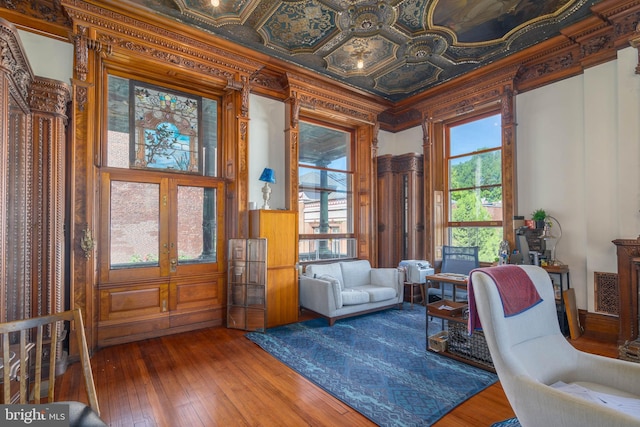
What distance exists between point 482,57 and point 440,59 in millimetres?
623

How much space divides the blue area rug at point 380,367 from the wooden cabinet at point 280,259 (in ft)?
0.72

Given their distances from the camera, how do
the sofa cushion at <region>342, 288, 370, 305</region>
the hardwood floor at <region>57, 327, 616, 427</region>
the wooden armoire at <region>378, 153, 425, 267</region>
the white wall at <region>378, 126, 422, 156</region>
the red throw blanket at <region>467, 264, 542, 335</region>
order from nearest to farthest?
the red throw blanket at <region>467, 264, 542, 335</region> < the hardwood floor at <region>57, 327, 616, 427</region> < the sofa cushion at <region>342, 288, 370, 305</region> < the wooden armoire at <region>378, 153, 425, 267</region> < the white wall at <region>378, 126, 422, 156</region>

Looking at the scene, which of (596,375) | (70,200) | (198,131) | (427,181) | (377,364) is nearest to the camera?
(596,375)

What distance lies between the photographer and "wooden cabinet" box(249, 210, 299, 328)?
14.4 ft

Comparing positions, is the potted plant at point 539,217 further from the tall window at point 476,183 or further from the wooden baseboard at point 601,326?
the wooden baseboard at point 601,326

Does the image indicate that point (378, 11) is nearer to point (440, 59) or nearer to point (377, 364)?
point (440, 59)

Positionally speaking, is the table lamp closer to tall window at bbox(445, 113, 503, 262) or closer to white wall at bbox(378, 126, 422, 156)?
white wall at bbox(378, 126, 422, 156)

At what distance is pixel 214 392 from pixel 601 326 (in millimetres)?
4442

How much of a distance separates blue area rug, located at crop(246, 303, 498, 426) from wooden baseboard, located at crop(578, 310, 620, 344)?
1.76 m

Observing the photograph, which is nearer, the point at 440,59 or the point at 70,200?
the point at 70,200

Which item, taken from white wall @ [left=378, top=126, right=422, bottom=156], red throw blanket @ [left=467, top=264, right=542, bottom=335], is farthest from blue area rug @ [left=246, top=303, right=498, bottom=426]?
white wall @ [left=378, top=126, right=422, bottom=156]

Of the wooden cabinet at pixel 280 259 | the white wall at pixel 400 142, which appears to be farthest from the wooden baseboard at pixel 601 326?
the wooden cabinet at pixel 280 259

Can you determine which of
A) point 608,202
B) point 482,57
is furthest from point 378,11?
point 608,202

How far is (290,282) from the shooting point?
4602 millimetres
